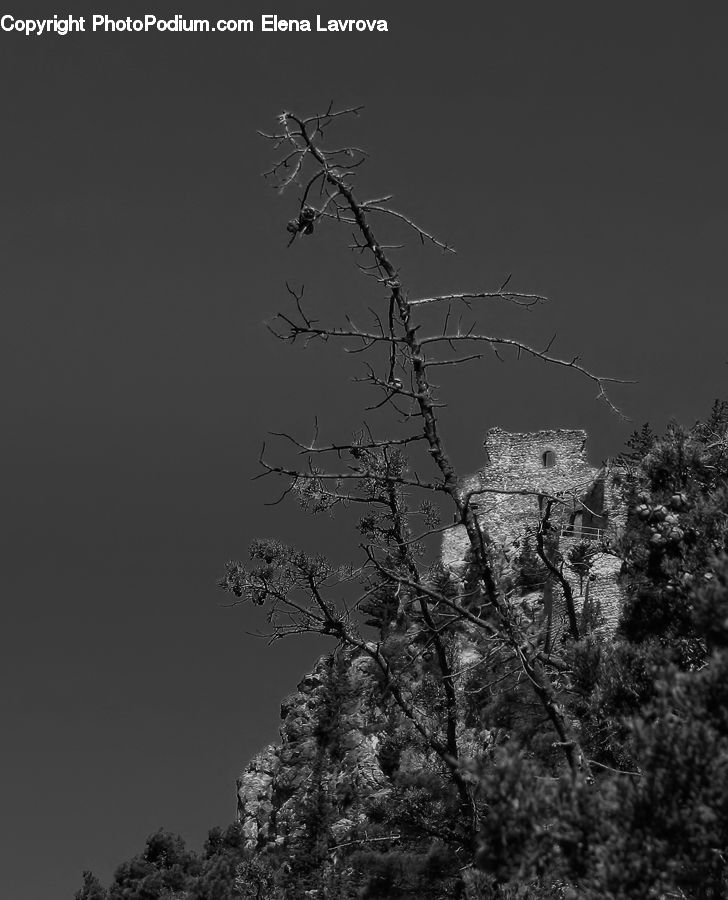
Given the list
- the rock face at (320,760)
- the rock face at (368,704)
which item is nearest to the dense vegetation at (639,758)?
the rock face at (368,704)

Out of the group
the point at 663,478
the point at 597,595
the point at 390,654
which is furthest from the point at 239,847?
the point at 663,478

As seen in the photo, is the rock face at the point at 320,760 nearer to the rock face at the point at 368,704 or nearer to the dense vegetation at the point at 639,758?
the rock face at the point at 368,704

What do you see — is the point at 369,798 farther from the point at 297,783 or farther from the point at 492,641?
the point at 492,641

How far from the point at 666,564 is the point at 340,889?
59.3 ft

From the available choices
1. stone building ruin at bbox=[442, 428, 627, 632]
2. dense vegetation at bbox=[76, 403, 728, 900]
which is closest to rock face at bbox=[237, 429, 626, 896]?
stone building ruin at bbox=[442, 428, 627, 632]

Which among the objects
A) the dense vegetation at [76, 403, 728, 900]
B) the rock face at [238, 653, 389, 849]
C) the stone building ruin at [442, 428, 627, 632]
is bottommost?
the dense vegetation at [76, 403, 728, 900]

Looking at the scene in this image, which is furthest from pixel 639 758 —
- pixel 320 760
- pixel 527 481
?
pixel 527 481

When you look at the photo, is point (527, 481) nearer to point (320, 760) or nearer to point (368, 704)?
point (368, 704)

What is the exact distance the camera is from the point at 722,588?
599 cm

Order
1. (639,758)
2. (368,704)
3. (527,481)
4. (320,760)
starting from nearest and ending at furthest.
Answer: (639,758) < (368,704) < (320,760) < (527,481)

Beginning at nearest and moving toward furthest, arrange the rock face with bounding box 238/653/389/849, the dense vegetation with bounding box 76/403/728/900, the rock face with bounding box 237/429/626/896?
the dense vegetation with bounding box 76/403/728/900, the rock face with bounding box 237/429/626/896, the rock face with bounding box 238/653/389/849

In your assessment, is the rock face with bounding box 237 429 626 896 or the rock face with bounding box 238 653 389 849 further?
the rock face with bounding box 238 653 389 849

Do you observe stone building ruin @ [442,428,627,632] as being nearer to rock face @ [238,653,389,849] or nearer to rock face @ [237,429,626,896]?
rock face @ [237,429,626,896]

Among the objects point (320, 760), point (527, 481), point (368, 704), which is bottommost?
point (320, 760)
